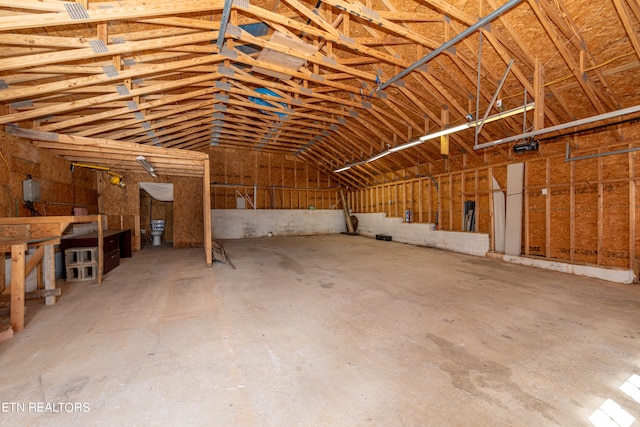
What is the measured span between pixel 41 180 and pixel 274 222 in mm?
8482

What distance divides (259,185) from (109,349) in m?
10.8

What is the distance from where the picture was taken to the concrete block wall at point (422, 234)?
7.67 metres

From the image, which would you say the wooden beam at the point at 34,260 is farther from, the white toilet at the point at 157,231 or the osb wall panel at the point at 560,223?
the osb wall panel at the point at 560,223

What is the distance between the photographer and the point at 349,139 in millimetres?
9531

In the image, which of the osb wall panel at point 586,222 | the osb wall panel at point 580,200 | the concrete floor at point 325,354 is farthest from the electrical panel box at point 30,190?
the osb wall panel at point 586,222

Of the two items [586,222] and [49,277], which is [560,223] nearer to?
[586,222]

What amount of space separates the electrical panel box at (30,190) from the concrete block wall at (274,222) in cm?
661

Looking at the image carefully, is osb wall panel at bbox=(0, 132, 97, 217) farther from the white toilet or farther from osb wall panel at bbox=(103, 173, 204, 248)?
the white toilet

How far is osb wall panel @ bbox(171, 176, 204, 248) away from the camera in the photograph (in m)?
9.09

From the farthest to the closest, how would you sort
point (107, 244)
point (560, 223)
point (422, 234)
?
point (422, 234)
point (560, 223)
point (107, 244)

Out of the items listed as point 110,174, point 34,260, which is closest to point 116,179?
point 110,174

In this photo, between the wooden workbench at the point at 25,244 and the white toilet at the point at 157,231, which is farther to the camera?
the white toilet at the point at 157,231

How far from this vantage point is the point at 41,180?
204 inches

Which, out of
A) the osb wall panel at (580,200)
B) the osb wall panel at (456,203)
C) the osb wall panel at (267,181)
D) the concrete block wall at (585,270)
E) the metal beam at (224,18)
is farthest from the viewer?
the osb wall panel at (267,181)
